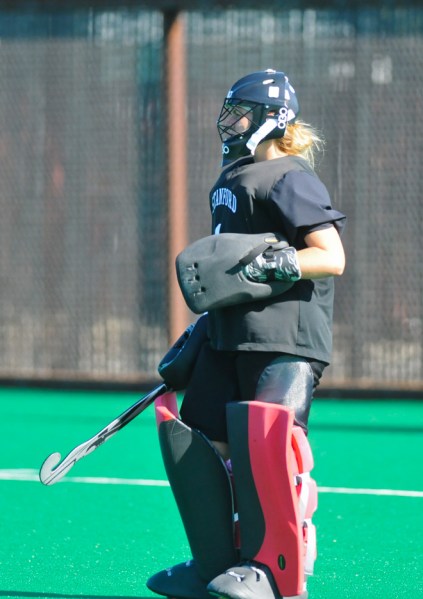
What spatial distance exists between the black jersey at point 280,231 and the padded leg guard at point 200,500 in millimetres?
290

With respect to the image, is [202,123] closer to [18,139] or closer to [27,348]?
[18,139]

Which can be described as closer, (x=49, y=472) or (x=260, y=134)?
(x=260, y=134)

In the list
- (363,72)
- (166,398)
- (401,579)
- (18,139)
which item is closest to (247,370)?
(166,398)

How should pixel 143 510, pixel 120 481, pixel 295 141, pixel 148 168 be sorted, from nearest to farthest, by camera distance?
1. pixel 295 141
2. pixel 143 510
3. pixel 120 481
4. pixel 148 168

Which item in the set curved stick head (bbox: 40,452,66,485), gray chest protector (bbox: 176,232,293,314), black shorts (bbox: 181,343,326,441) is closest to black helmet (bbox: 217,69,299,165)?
gray chest protector (bbox: 176,232,293,314)

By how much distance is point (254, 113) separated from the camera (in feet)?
11.1

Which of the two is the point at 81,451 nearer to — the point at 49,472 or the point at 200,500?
the point at 49,472

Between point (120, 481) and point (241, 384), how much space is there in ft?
6.89

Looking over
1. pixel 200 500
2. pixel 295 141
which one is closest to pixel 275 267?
pixel 295 141

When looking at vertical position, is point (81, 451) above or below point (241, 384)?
below

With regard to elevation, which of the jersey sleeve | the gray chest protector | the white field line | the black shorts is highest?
the jersey sleeve

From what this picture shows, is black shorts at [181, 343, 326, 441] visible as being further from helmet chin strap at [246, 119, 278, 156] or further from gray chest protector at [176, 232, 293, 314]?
helmet chin strap at [246, 119, 278, 156]

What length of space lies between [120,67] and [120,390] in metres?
2.25

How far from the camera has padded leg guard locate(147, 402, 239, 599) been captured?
11.0 ft
